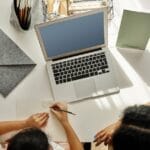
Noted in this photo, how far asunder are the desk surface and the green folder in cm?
3

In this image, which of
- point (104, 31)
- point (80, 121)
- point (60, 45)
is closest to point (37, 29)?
point (60, 45)

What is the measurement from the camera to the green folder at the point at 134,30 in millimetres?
1358

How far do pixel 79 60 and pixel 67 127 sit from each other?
243 millimetres

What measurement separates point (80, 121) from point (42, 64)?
25 centimetres

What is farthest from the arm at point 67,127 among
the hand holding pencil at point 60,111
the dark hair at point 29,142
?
the dark hair at point 29,142

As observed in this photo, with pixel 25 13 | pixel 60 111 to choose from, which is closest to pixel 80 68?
pixel 60 111

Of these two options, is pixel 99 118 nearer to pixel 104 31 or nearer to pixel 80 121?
pixel 80 121

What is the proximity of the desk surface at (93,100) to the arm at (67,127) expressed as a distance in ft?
0.08

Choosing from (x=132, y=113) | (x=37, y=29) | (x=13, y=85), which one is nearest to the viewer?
(x=132, y=113)

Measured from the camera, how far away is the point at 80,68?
4.83 feet

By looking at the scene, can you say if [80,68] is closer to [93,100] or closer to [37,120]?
[93,100]

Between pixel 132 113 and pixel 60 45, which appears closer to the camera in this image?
pixel 132 113

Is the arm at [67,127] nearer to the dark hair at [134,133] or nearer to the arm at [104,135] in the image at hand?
the arm at [104,135]

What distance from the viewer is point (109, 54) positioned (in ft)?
4.89
